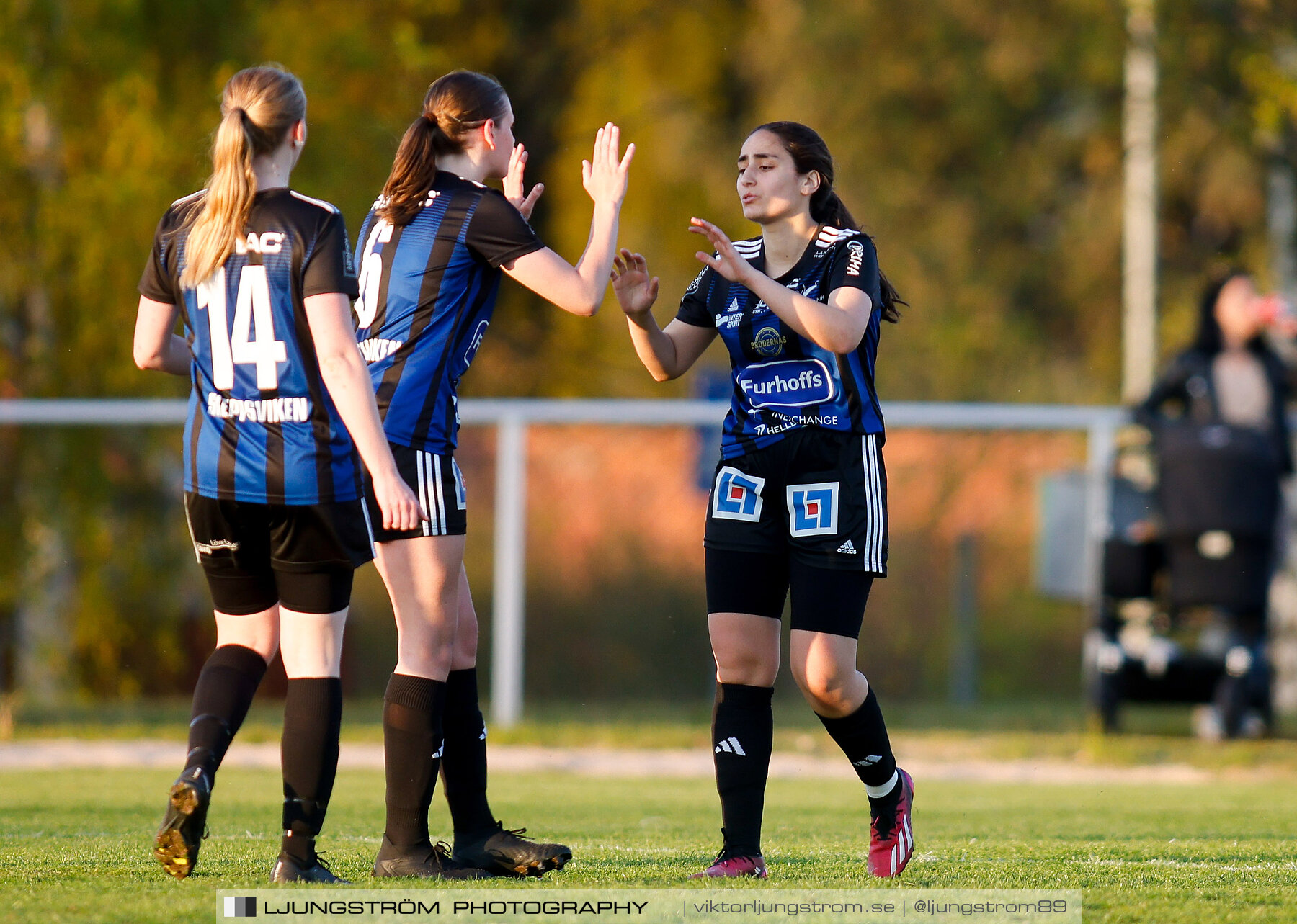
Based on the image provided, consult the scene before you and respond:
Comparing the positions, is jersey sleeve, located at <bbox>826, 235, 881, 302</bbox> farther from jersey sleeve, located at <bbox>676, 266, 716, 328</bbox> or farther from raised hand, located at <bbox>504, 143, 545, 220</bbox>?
raised hand, located at <bbox>504, 143, 545, 220</bbox>

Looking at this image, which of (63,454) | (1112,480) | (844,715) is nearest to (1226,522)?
(1112,480)

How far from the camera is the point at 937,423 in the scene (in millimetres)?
11250

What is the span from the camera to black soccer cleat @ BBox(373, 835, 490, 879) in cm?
428

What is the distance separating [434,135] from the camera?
14.6 feet

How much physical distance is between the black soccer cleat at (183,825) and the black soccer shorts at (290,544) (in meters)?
0.50

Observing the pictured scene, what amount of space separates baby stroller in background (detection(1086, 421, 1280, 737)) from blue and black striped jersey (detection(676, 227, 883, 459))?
5.94 m

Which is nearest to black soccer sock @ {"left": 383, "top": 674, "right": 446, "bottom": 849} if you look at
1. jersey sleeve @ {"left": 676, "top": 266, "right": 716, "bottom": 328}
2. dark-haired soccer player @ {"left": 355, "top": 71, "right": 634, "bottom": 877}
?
dark-haired soccer player @ {"left": 355, "top": 71, "right": 634, "bottom": 877}

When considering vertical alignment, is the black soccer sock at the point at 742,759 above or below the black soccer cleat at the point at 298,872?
above

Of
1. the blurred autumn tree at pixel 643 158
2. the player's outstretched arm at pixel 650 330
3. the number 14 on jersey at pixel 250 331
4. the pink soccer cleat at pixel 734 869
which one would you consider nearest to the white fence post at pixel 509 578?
the blurred autumn tree at pixel 643 158

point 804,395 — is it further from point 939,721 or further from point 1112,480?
point 939,721

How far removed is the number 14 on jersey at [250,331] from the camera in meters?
4.01

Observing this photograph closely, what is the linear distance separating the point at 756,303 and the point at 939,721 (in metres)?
7.58

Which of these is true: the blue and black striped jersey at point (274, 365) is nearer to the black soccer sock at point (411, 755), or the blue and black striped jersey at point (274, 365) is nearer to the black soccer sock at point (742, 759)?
the black soccer sock at point (411, 755)

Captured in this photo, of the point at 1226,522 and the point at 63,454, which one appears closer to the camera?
the point at 1226,522
